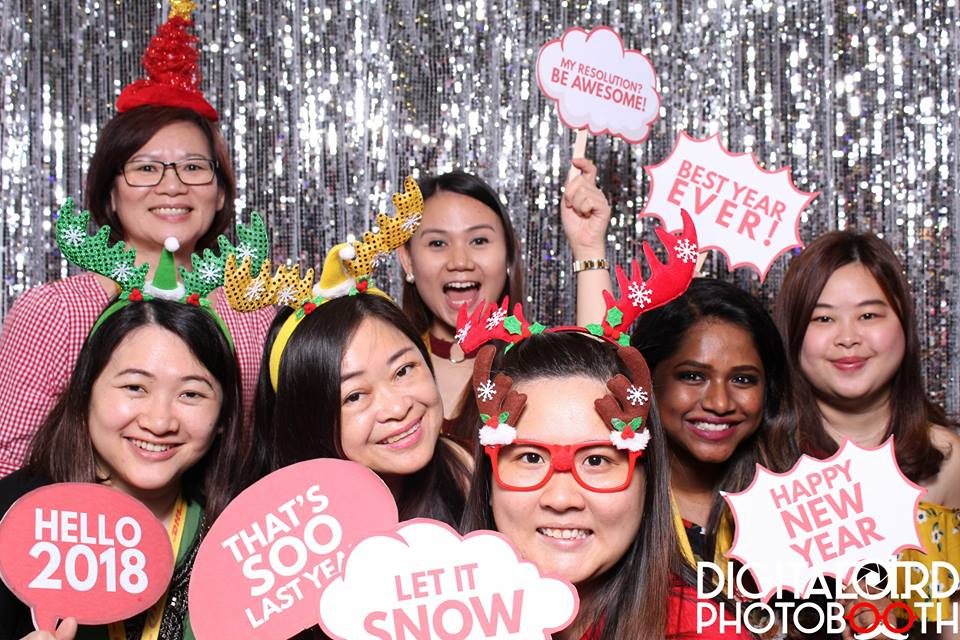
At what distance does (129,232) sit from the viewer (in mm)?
2420

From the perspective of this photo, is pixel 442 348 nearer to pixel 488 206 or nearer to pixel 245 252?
pixel 488 206

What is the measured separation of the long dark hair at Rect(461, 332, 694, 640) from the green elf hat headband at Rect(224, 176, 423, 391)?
46 centimetres

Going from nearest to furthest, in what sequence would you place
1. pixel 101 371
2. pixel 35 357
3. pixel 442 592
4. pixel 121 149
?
pixel 442 592
pixel 101 371
pixel 35 357
pixel 121 149

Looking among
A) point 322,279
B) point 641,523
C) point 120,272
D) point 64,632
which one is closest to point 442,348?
point 322,279

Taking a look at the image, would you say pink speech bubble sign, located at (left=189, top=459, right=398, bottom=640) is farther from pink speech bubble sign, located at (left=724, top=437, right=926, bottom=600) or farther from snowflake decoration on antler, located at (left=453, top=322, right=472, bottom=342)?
pink speech bubble sign, located at (left=724, top=437, right=926, bottom=600)

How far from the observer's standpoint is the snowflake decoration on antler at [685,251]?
1.77 meters

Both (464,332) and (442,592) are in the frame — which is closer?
(442,592)

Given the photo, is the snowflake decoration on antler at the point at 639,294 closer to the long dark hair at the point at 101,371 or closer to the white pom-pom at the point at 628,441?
the white pom-pom at the point at 628,441

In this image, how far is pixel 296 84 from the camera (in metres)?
3.25

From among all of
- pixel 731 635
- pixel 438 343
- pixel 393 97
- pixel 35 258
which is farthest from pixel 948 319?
pixel 35 258

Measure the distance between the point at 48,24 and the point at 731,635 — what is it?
8.75 ft

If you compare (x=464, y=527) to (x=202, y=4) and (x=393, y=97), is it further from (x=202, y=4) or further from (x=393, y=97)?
(x=202, y=4)

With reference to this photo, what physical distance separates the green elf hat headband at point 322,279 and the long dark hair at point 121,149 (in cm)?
60

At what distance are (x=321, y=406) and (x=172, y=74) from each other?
1.08 metres
